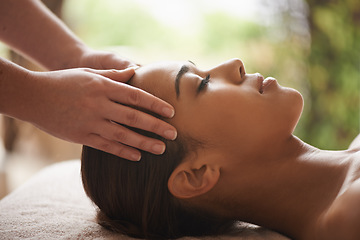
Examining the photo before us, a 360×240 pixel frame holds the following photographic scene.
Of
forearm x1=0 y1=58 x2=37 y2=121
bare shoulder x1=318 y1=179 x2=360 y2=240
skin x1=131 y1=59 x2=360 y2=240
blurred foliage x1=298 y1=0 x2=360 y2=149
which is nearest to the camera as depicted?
bare shoulder x1=318 y1=179 x2=360 y2=240

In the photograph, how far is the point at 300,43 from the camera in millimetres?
3152

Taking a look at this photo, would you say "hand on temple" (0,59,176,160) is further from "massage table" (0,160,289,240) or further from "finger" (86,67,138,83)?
"massage table" (0,160,289,240)

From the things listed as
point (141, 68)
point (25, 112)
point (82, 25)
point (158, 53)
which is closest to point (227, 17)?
point (158, 53)

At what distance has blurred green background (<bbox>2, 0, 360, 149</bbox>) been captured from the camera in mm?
2926

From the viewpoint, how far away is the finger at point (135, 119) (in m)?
1.14

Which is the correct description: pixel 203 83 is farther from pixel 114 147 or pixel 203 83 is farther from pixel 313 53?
pixel 313 53

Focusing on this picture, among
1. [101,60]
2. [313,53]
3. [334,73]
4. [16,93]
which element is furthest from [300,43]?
[16,93]

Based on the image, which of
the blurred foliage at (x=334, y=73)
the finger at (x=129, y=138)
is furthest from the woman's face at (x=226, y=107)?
the blurred foliage at (x=334, y=73)

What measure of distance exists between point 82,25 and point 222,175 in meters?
3.05

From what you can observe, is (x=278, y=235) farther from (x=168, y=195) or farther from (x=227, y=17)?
(x=227, y=17)

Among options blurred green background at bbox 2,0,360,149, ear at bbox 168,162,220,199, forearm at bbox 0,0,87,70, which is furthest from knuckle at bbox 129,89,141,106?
blurred green background at bbox 2,0,360,149

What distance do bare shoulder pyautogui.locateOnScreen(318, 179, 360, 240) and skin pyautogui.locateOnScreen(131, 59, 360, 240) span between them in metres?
0.06

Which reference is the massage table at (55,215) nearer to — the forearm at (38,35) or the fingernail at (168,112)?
the fingernail at (168,112)

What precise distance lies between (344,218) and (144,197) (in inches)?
22.7
